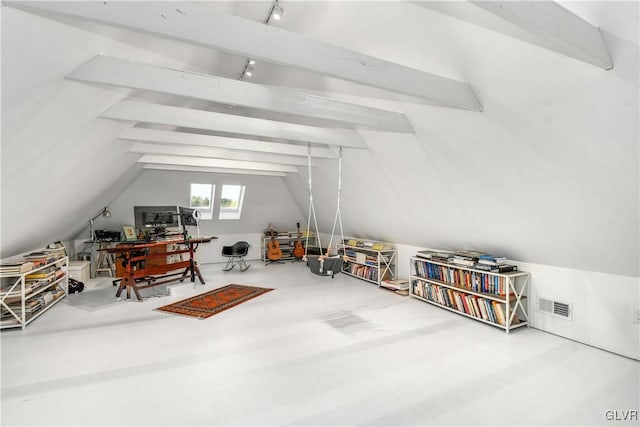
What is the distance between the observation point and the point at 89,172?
13.8ft

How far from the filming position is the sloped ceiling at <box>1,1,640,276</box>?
182 cm

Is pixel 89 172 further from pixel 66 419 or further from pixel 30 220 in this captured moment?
pixel 66 419

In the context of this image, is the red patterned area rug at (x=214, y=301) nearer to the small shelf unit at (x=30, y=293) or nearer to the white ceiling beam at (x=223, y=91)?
the small shelf unit at (x=30, y=293)

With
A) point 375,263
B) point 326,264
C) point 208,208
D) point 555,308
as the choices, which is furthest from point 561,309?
point 208,208

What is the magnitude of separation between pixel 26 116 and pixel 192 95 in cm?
114

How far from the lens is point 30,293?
14.2 ft

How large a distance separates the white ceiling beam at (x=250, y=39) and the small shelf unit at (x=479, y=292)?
265 centimetres

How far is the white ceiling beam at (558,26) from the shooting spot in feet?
4.69

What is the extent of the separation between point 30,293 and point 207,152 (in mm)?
3138

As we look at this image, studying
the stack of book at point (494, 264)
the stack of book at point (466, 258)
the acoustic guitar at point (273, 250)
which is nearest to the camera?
the stack of book at point (494, 264)

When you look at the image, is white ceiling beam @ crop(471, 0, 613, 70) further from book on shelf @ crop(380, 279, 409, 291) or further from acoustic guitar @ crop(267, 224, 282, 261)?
acoustic guitar @ crop(267, 224, 282, 261)

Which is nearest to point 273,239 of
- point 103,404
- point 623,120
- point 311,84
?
point 311,84

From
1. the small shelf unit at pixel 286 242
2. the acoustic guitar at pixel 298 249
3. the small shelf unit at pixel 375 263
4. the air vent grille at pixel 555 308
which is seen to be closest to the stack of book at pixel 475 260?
the air vent grille at pixel 555 308

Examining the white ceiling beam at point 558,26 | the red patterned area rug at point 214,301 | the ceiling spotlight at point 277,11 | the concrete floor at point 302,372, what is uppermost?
the ceiling spotlight at point 277,11
